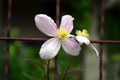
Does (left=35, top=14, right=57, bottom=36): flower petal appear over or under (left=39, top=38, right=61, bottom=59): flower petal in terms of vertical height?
over

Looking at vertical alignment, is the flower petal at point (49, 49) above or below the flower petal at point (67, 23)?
below

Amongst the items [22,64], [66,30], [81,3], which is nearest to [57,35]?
[66,30]

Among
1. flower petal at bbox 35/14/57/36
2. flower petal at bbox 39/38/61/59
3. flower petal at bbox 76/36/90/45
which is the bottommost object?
flower petal at bbox 39/38/61/59

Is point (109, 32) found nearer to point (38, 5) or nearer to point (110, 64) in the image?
point (110, 64)

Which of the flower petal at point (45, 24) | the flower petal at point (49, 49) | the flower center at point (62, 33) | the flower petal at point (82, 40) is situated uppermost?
the flower petal at point (45, 24)
